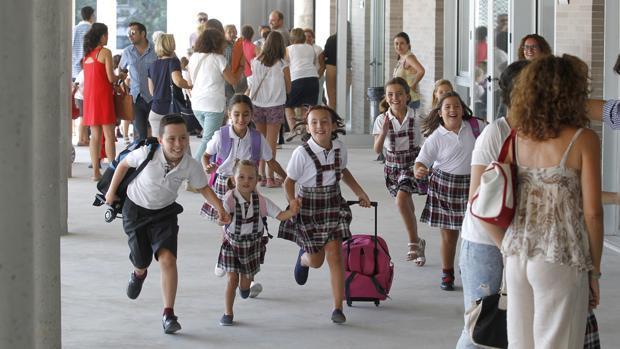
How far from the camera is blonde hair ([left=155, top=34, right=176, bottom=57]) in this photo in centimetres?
1312

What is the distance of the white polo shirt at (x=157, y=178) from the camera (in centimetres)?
712

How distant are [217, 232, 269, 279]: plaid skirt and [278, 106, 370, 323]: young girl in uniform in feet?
0.70

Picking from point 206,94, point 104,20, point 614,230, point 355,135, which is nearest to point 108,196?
point 614,230

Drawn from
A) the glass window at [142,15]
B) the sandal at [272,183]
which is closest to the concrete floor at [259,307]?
the sandal at [272,183]

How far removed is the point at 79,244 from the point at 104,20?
19554 millimetres

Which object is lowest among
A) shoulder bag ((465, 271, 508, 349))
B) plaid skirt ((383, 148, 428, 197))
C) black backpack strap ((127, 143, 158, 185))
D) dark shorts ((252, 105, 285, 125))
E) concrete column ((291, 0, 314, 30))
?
shoulder bag ((465, 271, 508, 349))

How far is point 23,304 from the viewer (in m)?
4.38

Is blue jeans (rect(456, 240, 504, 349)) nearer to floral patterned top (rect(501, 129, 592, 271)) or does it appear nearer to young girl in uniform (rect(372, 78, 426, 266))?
floral patterned top (rect(501, 129, 592, 271))

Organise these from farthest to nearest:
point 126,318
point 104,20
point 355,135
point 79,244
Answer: point 104,20 < point 355,135 < point 79,244 < point 126,318

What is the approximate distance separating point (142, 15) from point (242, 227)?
23521mm

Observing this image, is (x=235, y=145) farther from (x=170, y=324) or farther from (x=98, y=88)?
(x=98, y=88)

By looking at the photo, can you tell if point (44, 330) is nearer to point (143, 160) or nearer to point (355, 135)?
point (143, 160)

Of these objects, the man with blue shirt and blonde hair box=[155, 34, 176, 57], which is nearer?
blonde hair box=[155, 34, 176, 57]

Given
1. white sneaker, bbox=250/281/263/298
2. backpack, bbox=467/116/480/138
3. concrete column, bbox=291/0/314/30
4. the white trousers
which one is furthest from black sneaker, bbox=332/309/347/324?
concrete column, bbox=291/0/314/30
